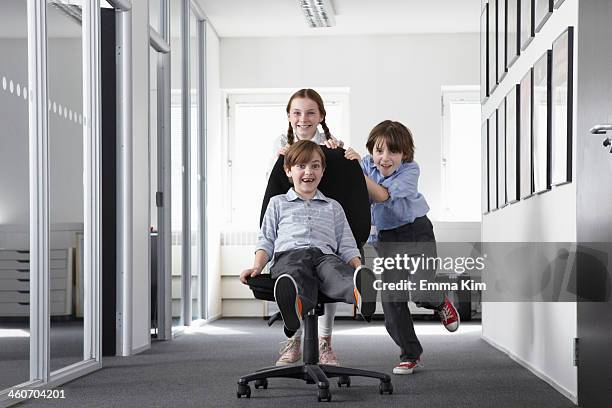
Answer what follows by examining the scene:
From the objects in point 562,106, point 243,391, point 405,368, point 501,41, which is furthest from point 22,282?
point 501,41

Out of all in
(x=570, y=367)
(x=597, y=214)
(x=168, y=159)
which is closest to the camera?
(x=597, y=214)

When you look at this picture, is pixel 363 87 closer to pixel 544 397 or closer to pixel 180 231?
pixel 180 231

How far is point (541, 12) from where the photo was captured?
432cm

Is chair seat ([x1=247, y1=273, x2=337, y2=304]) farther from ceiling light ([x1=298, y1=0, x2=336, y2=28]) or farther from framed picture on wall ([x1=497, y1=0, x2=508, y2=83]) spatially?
ceiling light ([x1=298, y1=0, x2=336, y2=28])

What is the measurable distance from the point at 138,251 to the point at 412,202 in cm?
191

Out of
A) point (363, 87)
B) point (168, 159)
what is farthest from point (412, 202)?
point (363, 87)

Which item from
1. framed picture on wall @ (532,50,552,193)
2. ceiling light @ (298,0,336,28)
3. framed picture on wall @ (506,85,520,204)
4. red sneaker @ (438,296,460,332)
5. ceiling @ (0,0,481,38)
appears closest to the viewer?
framed picture on wall @ (532,50,552,193)

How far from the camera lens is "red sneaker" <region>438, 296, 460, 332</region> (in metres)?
4.46

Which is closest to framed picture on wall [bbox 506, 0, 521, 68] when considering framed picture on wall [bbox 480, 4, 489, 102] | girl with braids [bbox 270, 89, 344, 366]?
framed picture on wall [bbox 480, 4, 489, 102]

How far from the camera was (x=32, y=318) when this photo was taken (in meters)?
3.88

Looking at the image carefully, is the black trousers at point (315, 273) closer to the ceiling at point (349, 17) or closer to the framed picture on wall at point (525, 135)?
the framed picture on wall at point (525, 135)

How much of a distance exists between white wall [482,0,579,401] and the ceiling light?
2177 millimetres

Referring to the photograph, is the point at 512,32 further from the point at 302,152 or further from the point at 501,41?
the point at 302,152

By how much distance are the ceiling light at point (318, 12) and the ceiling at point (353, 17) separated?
100 millimetres
